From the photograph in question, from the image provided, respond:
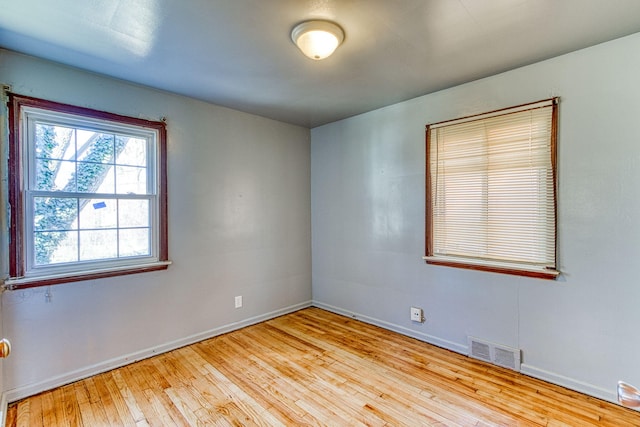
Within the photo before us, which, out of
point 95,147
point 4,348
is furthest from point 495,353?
point 95,147

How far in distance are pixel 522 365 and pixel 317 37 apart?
292 centimetres

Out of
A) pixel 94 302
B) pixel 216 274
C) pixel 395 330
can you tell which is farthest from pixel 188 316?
pixel 395 330

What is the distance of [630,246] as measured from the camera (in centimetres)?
207

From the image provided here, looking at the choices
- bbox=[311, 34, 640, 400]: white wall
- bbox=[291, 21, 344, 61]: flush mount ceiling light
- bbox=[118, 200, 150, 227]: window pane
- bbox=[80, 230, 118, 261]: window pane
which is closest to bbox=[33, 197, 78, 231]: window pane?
bbox=[80, 230, 118, 261]: window pane

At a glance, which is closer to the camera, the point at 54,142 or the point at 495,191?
the point at 54,142

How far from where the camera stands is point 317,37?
1912 mm

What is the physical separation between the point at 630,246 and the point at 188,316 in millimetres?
3663

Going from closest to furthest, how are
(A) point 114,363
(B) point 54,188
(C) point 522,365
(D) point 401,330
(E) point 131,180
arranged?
(B) point 54,188 < (C) point 522,365 < (A) point 114,363 < (E) point 131,180 < (D) point 401,330

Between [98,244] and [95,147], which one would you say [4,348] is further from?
[95,147]

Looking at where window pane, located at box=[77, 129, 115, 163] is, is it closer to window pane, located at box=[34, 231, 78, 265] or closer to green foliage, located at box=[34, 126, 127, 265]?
green foliage, located at box=[34, 126, 127, 265]

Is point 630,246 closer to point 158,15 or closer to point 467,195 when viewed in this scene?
point 467,195

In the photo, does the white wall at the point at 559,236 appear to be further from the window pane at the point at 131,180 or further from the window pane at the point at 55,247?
the window pane at the point at 55,247

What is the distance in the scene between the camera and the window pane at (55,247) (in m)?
2.32

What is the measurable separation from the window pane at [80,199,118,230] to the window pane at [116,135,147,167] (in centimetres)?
39
